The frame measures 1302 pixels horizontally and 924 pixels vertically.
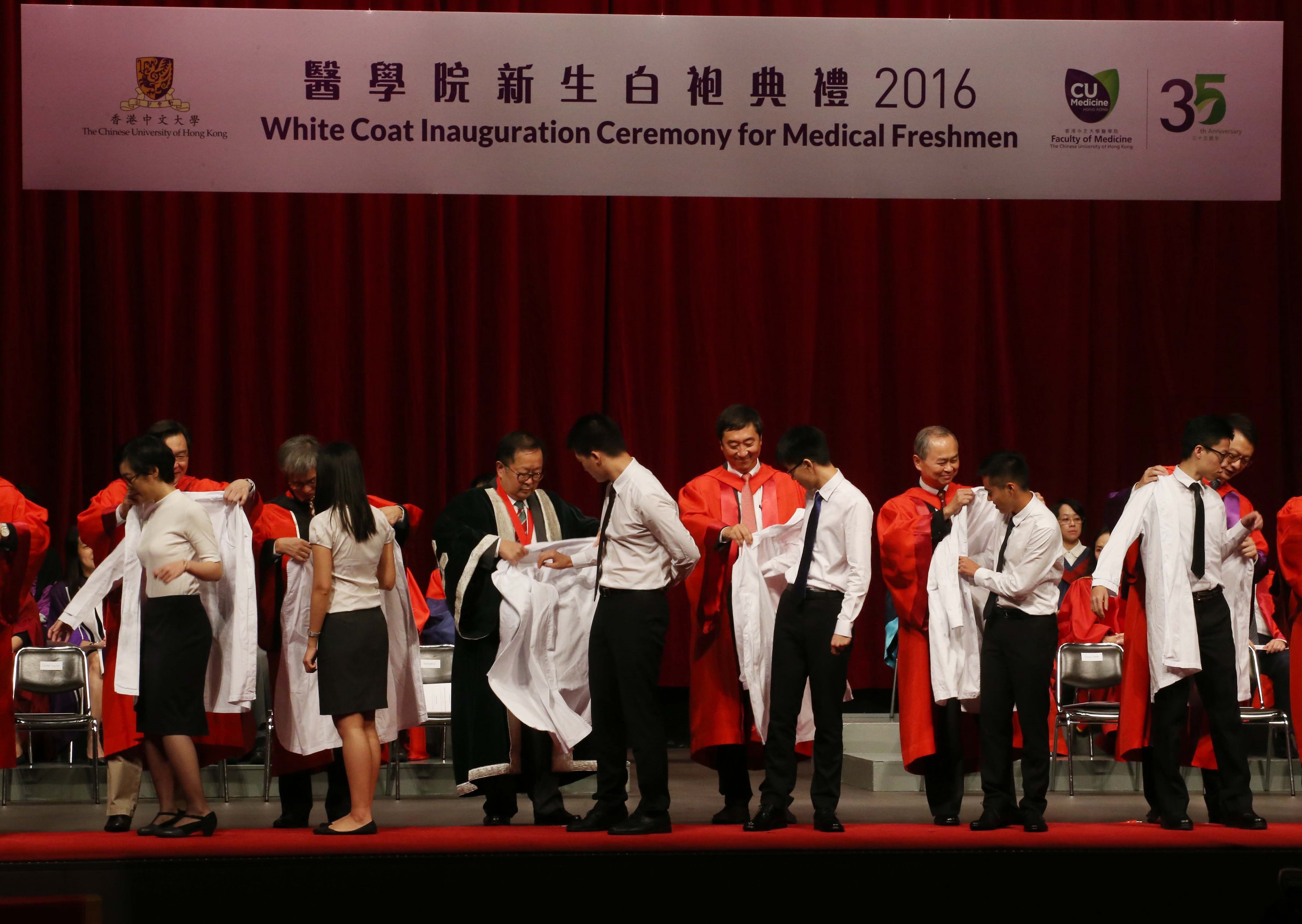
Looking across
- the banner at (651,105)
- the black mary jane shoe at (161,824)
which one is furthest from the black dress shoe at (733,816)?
the banner at (651,105)

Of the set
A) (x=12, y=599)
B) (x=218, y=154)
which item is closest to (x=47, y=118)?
(x=218, y=154)

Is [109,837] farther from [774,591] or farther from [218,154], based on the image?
[218,154]

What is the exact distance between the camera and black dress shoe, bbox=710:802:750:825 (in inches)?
221

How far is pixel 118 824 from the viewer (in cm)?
543

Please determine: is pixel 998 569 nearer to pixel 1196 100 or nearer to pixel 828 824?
pixel 828 824

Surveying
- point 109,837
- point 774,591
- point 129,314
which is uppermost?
point 129,314

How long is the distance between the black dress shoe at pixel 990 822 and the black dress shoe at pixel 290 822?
8.01 ft

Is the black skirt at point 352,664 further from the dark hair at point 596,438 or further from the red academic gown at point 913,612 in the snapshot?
the red academic gown at point 913,612

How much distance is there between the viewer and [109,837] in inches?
206

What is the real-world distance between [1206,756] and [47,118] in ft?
A: 18.0

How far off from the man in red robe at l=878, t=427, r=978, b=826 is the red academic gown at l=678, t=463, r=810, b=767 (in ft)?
1.33

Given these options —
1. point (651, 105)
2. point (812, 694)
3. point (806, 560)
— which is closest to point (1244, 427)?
point (806, 560)

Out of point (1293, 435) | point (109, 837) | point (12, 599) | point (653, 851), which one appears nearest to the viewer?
point (653, 851)

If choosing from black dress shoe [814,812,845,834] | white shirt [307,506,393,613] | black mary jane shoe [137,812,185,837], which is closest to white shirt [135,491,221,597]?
white shirt [307,506,393,613]
